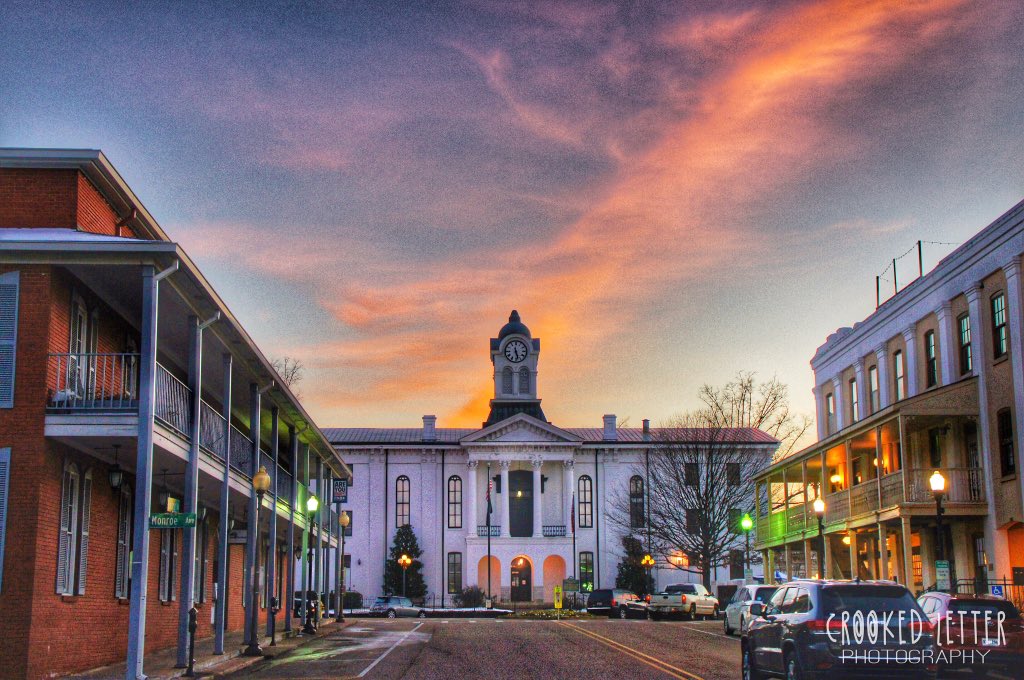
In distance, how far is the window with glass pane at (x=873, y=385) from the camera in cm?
4311

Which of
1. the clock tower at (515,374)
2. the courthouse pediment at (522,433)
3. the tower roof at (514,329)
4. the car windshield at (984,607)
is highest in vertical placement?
the tower roof at (514,329)

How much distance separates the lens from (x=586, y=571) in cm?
8781

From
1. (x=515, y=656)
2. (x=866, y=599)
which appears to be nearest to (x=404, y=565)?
(x=515, y=656)

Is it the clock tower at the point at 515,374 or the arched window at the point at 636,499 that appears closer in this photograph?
the arched window at the point at 636,499

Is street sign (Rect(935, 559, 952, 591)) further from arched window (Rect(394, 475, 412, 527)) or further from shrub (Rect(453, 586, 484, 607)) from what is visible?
arched window (Rect(394, 475, 412, 527))

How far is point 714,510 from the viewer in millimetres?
68312

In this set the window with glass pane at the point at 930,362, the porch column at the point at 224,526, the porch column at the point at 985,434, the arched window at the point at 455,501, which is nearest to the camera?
the porch column at the point at 224,526

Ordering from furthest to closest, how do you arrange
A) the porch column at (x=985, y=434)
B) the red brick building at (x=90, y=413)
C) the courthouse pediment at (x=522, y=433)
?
1. the courthouse pediment at (x=522, y=433)
2. the porch column at (x=985, y=434)
3. the red brick building at (x=90, y=413)

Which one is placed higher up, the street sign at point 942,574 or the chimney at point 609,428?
the chimney at point 609,428

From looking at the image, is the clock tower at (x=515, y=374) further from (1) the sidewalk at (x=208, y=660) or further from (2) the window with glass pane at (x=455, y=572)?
(1) the sidewalk at (x=208, y=660)

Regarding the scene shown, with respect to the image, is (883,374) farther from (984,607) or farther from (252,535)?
(252,535)

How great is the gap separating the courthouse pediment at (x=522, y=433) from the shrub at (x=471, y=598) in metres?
11.3

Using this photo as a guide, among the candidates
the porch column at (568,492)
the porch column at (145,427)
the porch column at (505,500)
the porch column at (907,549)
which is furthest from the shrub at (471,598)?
the porch column at (145,427)

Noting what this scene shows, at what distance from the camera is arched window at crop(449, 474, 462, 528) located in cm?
8856
